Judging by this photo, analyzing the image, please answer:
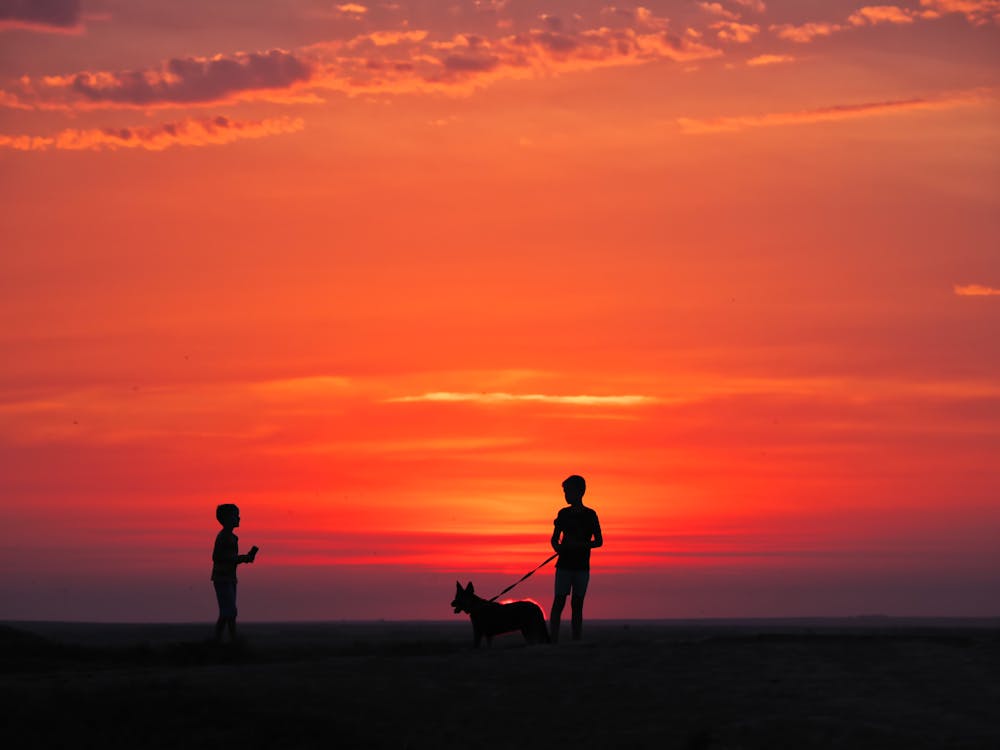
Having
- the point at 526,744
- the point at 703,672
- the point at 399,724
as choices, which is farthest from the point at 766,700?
the point at 399,724

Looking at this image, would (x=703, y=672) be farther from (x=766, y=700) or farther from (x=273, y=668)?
(x=273, y=668)

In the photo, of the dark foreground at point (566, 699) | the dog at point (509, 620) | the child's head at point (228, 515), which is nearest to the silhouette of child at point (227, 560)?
the child's head at point (228, 515)

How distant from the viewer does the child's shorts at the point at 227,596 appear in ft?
84.8

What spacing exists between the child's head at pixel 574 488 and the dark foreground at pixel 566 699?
3246 mm

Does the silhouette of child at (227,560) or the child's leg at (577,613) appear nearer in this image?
the child's leg at (577,613)

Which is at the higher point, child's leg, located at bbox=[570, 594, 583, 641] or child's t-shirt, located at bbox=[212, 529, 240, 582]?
child's t-shirt, located at bbox=[212, 529, 240, 582]

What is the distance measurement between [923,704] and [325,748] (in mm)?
6621

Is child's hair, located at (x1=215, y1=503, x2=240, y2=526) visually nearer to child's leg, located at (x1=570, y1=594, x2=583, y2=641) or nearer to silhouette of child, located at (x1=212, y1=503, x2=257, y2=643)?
silhouette of child, located at (x1=212, y1=503, x2=257, y2=643)

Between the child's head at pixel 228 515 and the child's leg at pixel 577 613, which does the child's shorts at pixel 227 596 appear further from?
the child's leg at pixel 577 613

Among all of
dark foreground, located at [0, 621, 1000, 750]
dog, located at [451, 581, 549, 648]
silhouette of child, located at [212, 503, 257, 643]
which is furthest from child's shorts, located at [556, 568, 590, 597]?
silhouette of child, located at [212, 503, 257, 643]

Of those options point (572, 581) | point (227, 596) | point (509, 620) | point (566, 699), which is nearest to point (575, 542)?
point (572, 581)

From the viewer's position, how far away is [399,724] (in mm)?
17094

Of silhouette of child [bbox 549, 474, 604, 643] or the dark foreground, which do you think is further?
silhouette of child [bbox 549, 474, 604, 643]

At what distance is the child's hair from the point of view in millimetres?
25859
